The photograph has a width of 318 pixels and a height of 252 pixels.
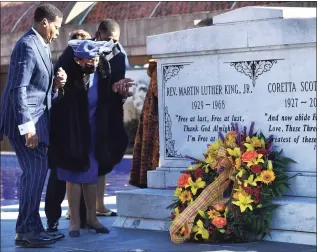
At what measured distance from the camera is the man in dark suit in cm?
630

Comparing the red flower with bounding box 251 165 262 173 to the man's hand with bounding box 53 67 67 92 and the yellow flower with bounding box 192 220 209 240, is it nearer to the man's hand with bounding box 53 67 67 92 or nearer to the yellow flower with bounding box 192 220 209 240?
the yellow flower with bounding box 192 220 209 240

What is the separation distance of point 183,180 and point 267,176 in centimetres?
67

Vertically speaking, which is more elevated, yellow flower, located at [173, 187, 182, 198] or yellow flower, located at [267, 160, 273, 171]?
yellow flower, located at [267, 160, 273, 171]

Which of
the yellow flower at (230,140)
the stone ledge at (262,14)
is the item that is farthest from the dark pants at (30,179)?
the stone ledge at (262,14)

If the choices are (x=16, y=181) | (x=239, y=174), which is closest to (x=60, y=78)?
(x=239, y=174)

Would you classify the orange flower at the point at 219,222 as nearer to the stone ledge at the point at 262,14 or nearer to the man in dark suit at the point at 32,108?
the man in dark suit at the point at 32,108

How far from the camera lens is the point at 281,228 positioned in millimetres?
6301

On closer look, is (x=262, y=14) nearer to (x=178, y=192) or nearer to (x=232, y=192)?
(x=232, y=192)

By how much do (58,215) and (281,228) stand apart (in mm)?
1847

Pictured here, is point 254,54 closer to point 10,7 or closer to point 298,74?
point 298,74

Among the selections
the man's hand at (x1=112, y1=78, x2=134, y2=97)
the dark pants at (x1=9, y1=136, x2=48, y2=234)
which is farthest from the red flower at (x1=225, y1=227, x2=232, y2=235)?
the man's hand at (x1=112, y1=78, x2=134, y2=97)

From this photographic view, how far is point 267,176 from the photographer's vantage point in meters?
6.30

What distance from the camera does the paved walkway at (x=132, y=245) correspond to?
605 centimetres

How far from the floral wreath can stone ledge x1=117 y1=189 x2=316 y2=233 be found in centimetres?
8
